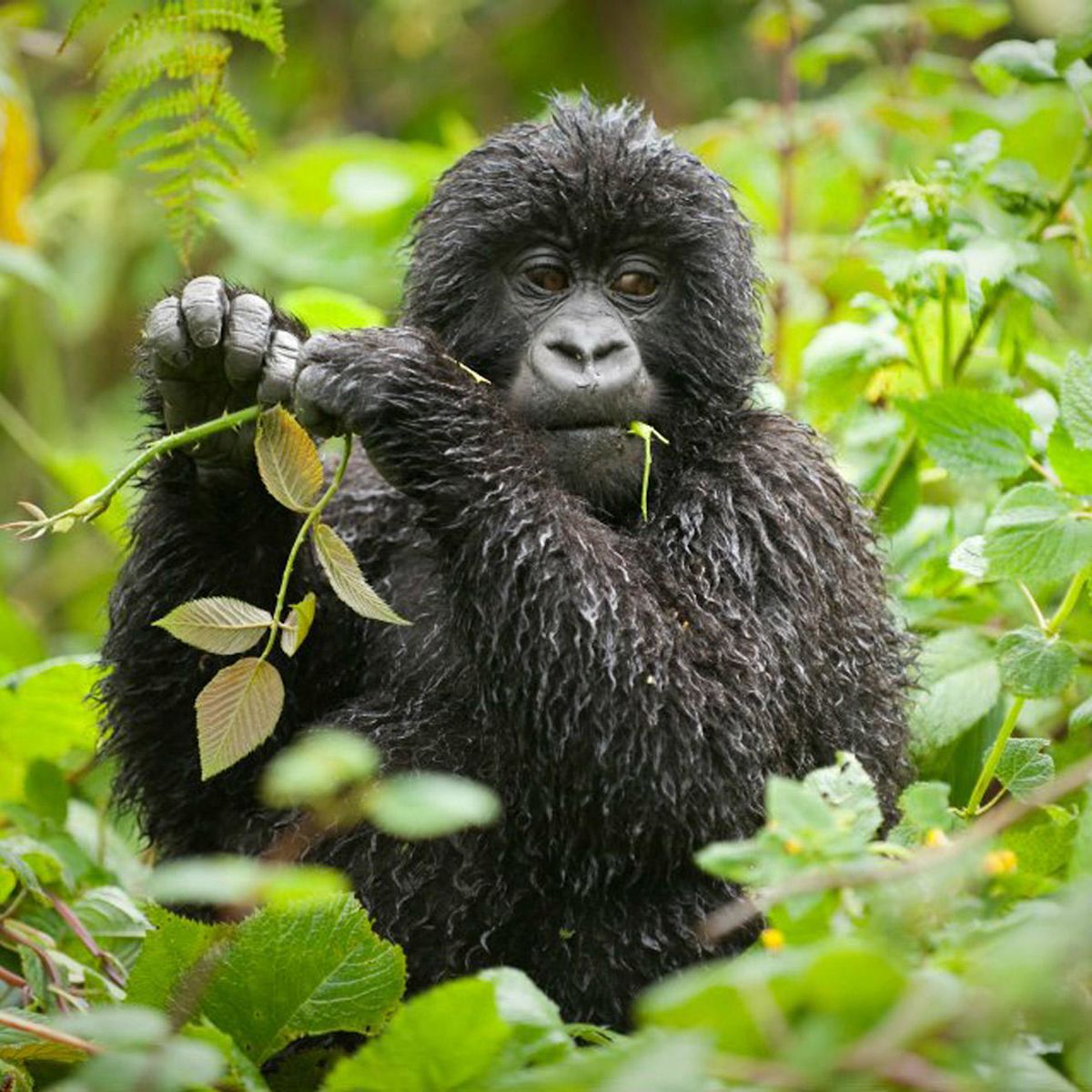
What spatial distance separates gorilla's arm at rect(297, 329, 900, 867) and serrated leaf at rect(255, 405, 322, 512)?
51mm

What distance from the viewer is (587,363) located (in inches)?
118

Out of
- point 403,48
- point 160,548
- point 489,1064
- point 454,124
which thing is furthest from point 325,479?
point 403,48

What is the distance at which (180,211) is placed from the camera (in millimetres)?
3559

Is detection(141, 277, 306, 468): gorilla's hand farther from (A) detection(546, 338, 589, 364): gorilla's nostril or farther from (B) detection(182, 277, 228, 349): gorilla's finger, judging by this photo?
(A) detection(546, 338, 589, 364): gorilla's nostril

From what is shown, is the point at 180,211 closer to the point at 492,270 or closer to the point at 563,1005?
the point at 492,270

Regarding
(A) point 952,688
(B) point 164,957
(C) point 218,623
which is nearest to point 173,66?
(C) point 218,623

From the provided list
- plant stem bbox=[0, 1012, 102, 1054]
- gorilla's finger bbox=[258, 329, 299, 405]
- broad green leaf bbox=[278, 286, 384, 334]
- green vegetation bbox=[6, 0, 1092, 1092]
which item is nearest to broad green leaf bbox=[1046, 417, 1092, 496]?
green vegetation bbox=[6, 0, 1092, 1092]

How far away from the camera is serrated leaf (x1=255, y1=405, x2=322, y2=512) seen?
8.93 feet

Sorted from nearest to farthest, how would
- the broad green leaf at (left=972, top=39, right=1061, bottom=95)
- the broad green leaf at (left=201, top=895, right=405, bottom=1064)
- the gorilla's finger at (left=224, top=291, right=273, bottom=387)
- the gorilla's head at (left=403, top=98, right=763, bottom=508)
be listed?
the broad green leaf at (left=201, top=895, right=405, bottom=1064)
the gorilla's finger at (left=224, top=291, right=273, bottom=387)
the gorilla's head at (left=403, top=98, right=763, bottom=508)
the broad green leaf at (left=972, top=39, right=1061, bottom=95)

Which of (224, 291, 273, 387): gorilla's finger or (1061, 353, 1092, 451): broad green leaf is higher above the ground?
(224, 291, 273, 387): gorilla's finger

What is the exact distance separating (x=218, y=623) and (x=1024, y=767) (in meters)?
1.16

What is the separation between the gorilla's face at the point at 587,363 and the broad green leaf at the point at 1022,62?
3.08ft

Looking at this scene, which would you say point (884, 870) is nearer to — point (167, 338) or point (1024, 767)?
point (1024, 767)

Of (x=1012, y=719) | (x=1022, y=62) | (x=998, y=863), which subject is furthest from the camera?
(x=1022, y=62)
